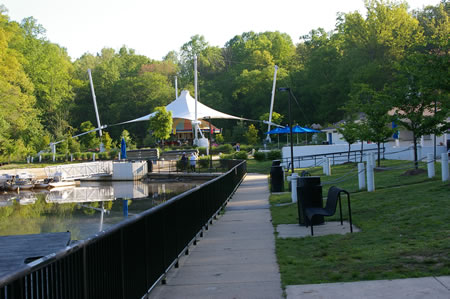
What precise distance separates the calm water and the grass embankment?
8463 mm

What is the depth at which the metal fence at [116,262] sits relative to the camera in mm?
3521

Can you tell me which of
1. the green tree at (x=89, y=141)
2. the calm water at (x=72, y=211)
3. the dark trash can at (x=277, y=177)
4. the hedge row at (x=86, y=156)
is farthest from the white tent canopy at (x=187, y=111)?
the dark trash can at (x=277, y=177)

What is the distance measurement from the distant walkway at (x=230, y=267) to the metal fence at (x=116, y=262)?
0.98 feet

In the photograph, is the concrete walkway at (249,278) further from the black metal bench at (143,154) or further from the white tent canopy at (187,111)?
the white tent canopy at (187,111)

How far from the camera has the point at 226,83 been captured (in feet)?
310

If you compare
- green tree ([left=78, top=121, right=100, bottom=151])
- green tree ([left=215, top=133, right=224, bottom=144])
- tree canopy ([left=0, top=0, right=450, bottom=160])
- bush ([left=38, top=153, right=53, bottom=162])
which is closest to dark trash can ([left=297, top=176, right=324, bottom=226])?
tree canopy ([left=0, top=0, right=450, bottom=160])

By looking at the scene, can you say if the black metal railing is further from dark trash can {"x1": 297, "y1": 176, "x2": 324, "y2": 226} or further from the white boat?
dark trash can {"x1": 297, "y1": 176, "x2": 324, "y2": 226}

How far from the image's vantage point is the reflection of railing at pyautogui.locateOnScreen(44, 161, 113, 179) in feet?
149

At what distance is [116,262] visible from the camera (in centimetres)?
523

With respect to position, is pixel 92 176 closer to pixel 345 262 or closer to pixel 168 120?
pixel 168 120

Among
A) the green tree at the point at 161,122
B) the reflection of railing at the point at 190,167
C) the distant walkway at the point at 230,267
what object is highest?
the green tree at the point at 161,122

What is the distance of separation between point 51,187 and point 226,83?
56.3 m

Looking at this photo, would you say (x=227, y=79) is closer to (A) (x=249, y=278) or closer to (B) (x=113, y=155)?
(B) (x=113, y=155)

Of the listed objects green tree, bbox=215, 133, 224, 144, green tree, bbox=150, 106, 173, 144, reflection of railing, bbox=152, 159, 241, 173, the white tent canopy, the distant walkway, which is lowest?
the distant walkway
